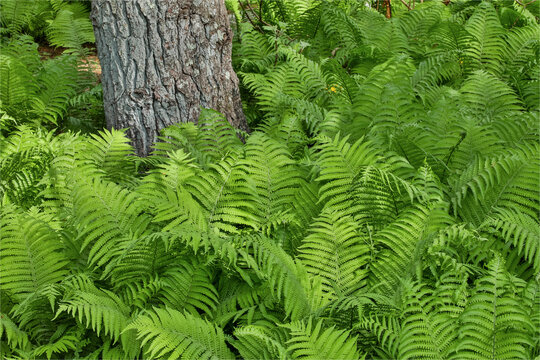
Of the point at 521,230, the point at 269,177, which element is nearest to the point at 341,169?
the point at 269,177

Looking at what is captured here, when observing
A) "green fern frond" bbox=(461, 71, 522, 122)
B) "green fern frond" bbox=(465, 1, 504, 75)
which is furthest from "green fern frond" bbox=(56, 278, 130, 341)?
"green fern frond" bbox=(465, 1, 504, 75)

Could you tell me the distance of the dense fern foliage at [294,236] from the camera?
6.63ft

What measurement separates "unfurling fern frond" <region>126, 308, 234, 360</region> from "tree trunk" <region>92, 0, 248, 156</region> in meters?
1.53

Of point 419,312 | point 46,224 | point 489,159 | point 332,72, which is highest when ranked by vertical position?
point 332,72

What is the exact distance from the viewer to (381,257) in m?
2.33

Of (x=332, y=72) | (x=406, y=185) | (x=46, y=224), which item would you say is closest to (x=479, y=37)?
(x=332, y=72)

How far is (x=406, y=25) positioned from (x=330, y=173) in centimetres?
243

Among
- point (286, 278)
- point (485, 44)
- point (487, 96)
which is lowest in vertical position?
point (286, 278)

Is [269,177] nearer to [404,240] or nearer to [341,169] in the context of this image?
[341,169]

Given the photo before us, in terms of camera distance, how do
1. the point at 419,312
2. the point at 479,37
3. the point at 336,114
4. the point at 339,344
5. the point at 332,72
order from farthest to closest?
the point at 479,37 → the point at 332,72 → the point at 336,114 → the point at 419,312 → the point at 339,344

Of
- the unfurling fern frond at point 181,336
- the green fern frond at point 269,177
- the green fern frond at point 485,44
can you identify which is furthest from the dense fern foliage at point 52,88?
the green fern frond at point 485,44

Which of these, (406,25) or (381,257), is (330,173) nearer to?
(381,257)

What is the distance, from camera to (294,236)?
8.39 feet

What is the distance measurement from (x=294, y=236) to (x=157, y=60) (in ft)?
4.83
